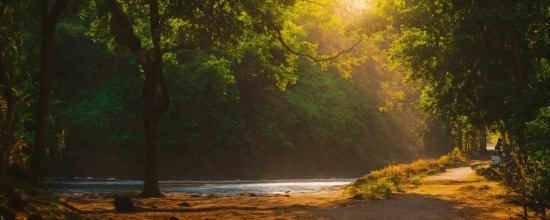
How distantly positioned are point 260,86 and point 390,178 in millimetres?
29687

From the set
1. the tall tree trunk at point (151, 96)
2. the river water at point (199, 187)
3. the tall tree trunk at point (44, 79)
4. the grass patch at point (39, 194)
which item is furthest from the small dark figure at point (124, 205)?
the river water at point (199, 187)

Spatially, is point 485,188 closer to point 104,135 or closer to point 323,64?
point 323,64

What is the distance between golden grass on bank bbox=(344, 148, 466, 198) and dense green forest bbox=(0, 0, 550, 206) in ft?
10.9

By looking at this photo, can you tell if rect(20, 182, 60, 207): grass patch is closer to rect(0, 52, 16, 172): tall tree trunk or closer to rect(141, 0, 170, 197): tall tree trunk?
rect(0, 52, 16, 172): tall tree trunk

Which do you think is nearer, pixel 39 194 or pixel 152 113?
pixel 39 194

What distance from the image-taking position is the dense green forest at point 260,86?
800 inches

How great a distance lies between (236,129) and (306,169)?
338 inches

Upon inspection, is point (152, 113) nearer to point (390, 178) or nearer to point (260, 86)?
point (390, 178)

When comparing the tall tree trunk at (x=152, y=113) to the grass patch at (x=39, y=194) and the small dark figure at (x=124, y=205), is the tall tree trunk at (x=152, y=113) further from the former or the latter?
the grass patch at (x=39, y=194)

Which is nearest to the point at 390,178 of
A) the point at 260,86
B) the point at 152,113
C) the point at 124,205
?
the point at 152,113

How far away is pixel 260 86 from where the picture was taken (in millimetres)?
58375

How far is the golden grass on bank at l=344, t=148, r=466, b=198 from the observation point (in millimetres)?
23017

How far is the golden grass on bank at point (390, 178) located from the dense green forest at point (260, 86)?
10.9ft

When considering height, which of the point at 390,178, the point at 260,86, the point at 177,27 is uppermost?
the point at 260,86
